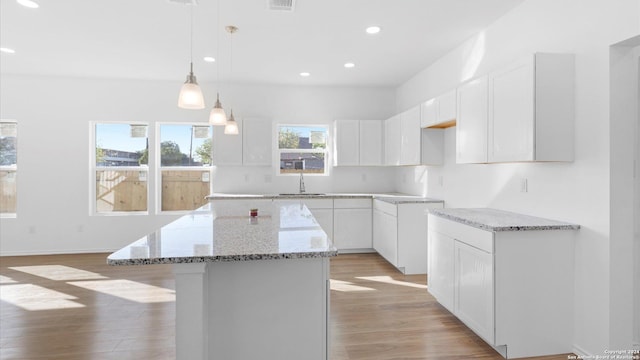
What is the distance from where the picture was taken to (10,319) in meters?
2.91

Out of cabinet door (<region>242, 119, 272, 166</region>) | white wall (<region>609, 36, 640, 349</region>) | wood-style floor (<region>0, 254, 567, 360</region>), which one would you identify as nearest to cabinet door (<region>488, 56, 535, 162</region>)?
white wall (<region>609, 36, 640, 349</region>)

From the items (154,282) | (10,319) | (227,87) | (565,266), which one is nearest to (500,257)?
(565,266)

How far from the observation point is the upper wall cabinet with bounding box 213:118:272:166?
532cm

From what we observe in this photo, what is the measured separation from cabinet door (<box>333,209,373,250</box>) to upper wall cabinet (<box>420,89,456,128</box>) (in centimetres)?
165

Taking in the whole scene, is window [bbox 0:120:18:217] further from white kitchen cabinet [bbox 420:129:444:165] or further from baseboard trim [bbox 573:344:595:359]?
baseboard trim [bbox 573:344:595:359]

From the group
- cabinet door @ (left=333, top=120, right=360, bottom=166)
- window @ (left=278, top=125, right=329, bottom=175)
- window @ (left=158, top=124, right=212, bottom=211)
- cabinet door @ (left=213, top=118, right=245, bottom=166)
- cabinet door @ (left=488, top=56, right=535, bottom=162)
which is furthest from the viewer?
window @ (left=278, top=125, right=329, bottom=175)

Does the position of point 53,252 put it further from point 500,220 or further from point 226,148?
point 500,220

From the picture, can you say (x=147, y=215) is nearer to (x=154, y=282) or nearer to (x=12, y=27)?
(x=154, y=282)

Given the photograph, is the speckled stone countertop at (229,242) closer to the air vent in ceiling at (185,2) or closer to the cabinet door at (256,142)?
the air vent in ceiling at (185,2)

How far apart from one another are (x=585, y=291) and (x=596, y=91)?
130cm

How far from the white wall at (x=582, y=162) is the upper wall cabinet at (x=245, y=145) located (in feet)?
10.8

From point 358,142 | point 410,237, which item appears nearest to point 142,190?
point 358,142

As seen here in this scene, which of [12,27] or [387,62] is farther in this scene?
[387,62]

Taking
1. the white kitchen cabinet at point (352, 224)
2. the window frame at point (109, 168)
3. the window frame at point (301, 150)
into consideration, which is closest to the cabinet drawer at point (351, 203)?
the white kitchen cabinet at point (352, 224)
